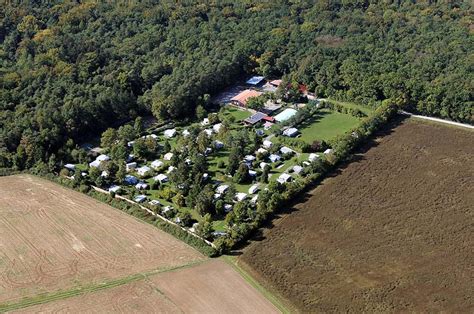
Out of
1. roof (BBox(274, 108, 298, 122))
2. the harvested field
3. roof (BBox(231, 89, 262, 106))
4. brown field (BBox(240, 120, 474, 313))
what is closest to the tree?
brown field (BBox(240, 120, 474, 313))

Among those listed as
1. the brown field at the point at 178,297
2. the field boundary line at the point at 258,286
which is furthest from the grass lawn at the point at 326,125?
the brown field at the point at 178,297

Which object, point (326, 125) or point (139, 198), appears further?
point (326, 125)

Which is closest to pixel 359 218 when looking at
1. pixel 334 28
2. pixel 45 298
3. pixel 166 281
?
pixel 166 281

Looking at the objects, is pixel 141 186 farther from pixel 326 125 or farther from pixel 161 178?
pixel 326 125

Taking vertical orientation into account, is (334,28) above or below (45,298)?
above

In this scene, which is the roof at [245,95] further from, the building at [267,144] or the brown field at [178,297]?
the brown field at [178,297]

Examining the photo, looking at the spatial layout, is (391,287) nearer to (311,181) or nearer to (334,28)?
(311,181)

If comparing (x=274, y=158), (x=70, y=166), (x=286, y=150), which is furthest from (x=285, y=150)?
(x=70, y=166)
